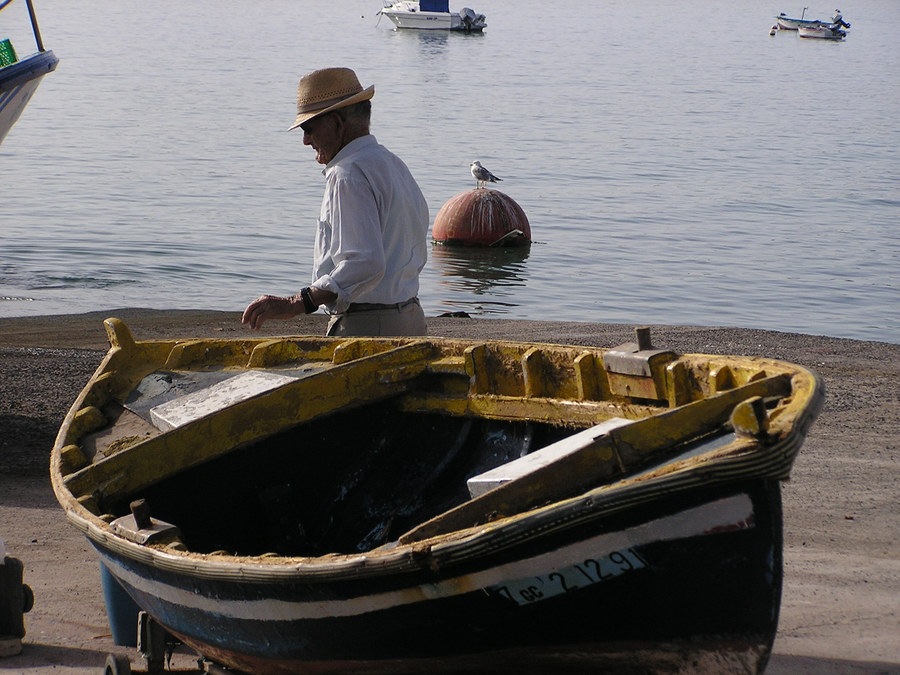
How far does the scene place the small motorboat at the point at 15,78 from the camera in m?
10.6

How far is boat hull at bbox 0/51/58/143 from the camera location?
417 inches

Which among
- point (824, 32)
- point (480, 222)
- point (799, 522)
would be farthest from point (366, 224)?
point (824, 32)

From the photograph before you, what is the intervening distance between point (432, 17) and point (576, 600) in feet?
261

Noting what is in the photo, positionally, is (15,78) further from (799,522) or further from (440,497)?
(799,522)

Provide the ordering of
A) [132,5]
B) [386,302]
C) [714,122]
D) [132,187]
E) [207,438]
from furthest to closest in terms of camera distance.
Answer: [132,5], [714,122], [132,187], [386,302], [207,438]

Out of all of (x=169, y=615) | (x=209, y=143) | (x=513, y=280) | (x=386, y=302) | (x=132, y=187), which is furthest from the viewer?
(x=209, y=143)

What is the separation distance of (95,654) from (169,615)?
0.66 metres

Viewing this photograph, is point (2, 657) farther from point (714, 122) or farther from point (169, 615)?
point (714, 122)

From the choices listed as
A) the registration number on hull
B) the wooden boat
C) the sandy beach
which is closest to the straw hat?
the wooden boat

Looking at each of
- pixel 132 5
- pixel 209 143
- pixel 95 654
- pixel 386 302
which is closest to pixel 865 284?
pixel 386 302

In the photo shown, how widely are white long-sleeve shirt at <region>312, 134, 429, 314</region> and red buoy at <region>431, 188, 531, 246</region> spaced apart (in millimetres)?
13250

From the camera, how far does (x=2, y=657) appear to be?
429cm

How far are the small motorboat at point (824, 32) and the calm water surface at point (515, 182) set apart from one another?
73.2ft

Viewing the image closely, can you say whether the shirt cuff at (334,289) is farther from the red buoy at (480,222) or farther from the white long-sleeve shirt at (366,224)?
the red buoy at (480,222)
